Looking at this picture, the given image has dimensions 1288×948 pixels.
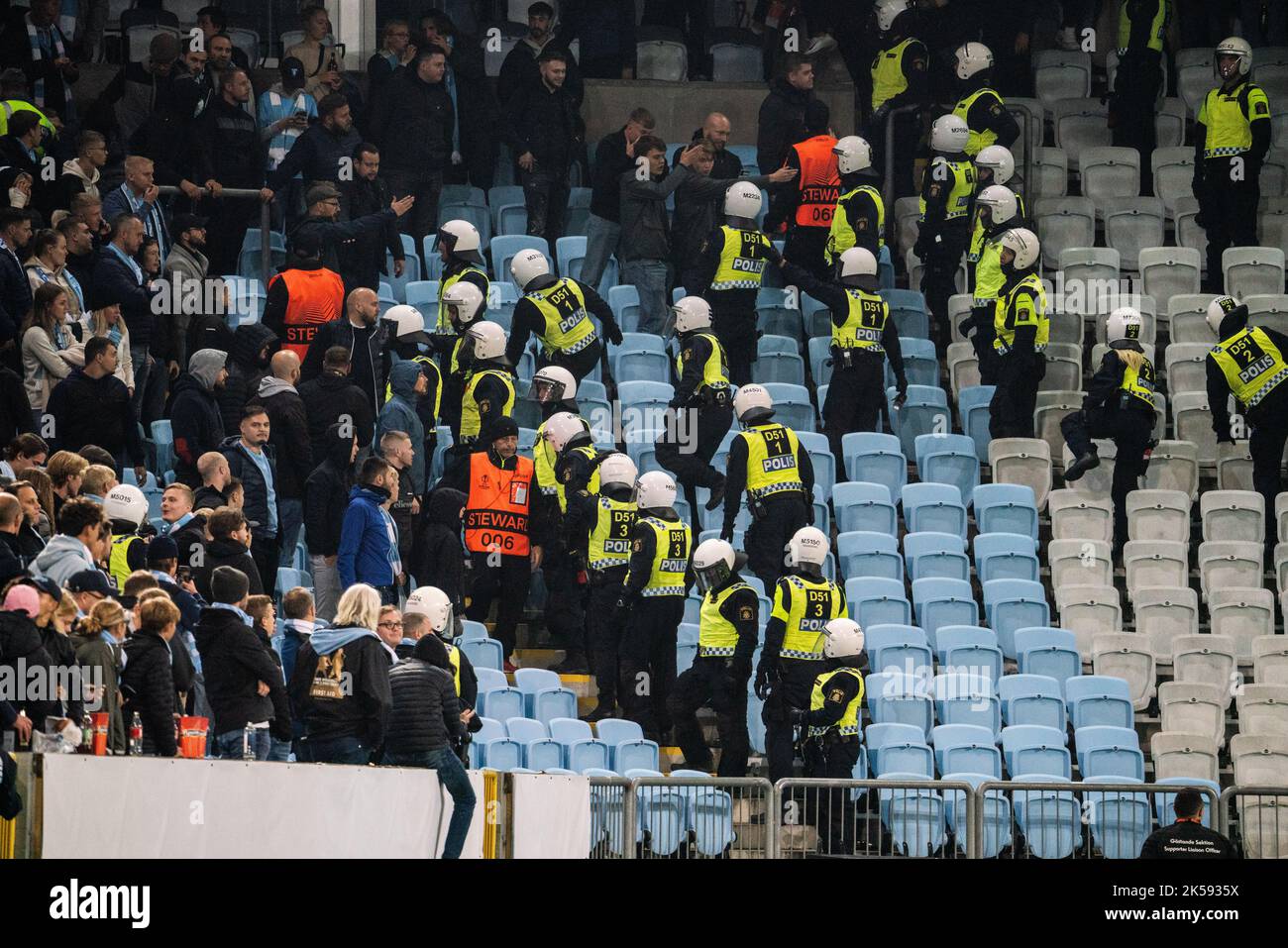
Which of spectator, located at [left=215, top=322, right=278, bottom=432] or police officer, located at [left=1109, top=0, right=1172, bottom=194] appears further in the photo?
police officer, located at [left=1109, top=0, right=1172, bottom=194]

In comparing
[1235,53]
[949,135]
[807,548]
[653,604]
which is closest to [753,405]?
[807,548]

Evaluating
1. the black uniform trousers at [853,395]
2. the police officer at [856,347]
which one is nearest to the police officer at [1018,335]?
the police officer at [856,347]

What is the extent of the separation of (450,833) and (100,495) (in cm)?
262

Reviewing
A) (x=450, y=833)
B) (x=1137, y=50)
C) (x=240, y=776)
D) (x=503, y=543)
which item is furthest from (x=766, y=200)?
(x=240, y=776)

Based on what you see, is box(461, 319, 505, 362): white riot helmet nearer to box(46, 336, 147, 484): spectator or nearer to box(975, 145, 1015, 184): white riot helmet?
box(46, 336, 147, 484): spectator

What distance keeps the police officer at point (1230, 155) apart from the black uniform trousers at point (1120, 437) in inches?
118

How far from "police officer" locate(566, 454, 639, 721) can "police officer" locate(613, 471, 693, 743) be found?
74 mm

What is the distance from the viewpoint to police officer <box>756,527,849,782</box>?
1658cm

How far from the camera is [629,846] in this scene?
48.3 feet

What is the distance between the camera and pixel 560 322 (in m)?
19.0

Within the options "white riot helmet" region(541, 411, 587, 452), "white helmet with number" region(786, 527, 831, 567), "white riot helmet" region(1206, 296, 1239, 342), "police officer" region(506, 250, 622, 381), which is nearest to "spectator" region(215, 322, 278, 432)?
"white riot helmet" region(541, 411, 587, 452)

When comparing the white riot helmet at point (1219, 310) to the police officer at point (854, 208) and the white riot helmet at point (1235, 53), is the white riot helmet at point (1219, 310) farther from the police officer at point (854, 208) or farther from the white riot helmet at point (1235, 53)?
the police officer at point (854, 208)

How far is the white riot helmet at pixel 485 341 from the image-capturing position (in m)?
18.1
